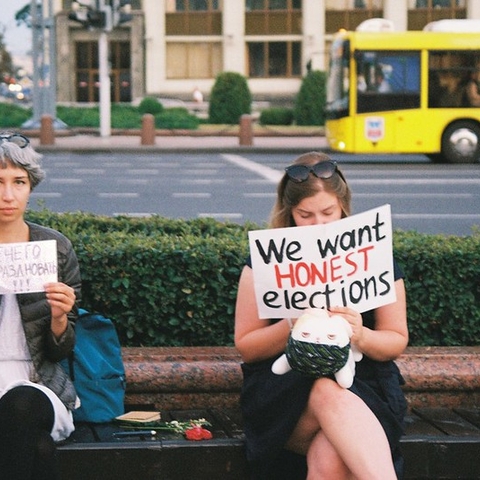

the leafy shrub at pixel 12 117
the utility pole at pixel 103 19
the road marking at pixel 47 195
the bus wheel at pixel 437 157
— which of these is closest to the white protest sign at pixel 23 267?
the road marking at pixel 47 195

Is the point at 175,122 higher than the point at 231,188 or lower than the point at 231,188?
higher

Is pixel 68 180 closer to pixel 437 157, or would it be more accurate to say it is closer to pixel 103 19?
pixel 437 157

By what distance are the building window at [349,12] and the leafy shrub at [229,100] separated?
1465 centimetres

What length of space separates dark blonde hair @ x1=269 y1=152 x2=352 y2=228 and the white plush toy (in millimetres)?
446

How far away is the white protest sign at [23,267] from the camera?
3.90m

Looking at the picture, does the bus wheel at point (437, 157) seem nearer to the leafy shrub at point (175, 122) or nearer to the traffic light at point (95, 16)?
the traffic light at point (95, 16)

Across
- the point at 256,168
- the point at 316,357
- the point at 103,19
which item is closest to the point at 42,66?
the point at 103,19

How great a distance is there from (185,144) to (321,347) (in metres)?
25.5

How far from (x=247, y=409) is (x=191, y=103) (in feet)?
161

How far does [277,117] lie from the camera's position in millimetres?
39938

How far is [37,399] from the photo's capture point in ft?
12.5

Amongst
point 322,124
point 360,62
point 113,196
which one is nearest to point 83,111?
point 322,124

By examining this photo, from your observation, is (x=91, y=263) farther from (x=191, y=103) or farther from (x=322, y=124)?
(x=191, y=103)

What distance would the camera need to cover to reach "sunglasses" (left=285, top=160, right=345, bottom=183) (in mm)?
4012
